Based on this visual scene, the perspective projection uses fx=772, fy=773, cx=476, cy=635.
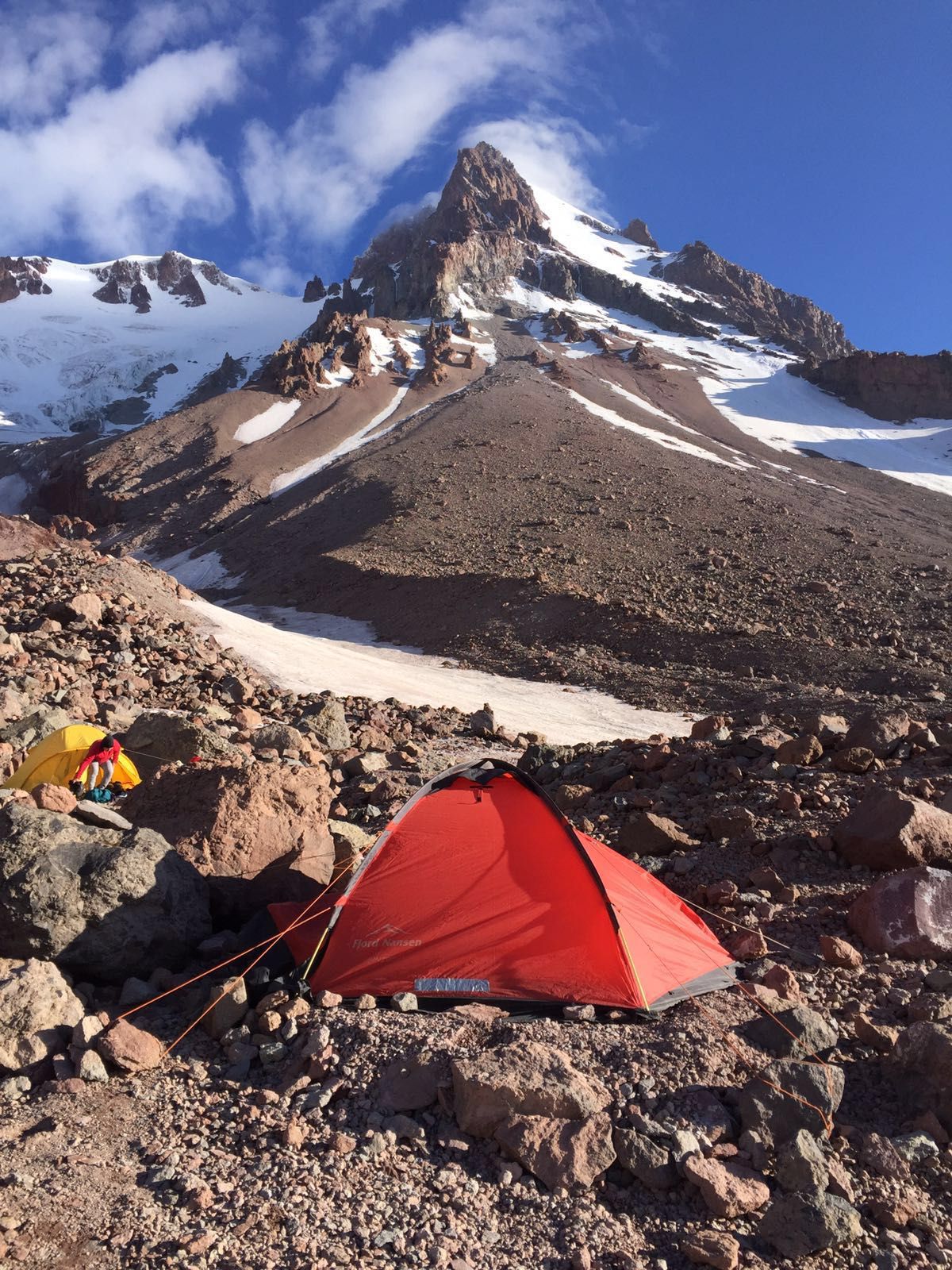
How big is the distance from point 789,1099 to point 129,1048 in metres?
3.14

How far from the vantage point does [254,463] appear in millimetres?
56094

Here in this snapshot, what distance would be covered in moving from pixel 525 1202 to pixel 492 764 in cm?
292

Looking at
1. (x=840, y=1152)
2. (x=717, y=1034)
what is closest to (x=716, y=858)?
(x=717, y=1034)

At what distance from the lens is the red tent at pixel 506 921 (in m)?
4.46

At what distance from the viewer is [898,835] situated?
5.70m

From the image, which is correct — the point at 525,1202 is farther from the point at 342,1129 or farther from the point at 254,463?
the point at 254,463

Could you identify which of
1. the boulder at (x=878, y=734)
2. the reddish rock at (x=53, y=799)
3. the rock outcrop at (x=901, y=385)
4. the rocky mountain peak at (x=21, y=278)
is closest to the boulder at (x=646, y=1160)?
the reddish rock at (x=53, y=799)

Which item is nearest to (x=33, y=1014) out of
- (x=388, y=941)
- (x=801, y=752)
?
(x=388, y=941)

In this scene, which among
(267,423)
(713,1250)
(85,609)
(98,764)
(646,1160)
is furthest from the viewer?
(267,423)

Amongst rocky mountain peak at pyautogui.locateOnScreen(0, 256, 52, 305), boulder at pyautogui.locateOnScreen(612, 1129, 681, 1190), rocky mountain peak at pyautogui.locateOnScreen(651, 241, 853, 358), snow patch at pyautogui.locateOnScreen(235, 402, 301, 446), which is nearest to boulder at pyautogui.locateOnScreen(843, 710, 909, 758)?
boulder at pyautogui.locateOnScreen(612, 1129, 681, 1190)

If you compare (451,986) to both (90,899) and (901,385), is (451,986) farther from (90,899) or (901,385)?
(901,385)

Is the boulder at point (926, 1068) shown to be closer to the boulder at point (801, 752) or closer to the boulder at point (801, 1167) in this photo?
the boulder at point (801, 1167)

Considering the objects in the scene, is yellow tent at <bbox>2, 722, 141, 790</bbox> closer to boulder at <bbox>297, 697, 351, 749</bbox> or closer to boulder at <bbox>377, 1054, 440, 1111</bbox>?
boulder at <bbox>297, 697, 351, 749</bbox>

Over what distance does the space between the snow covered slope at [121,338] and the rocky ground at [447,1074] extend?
377ft
